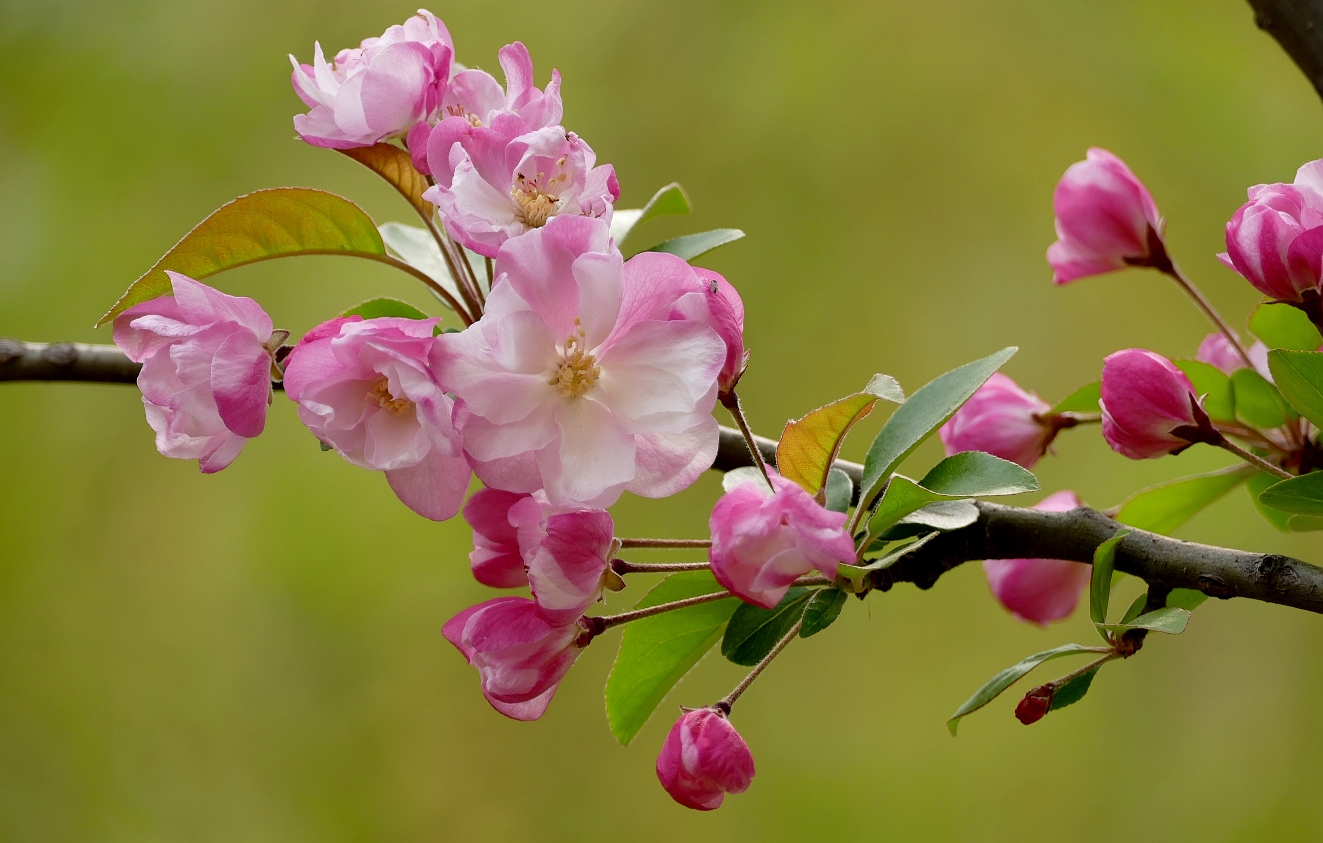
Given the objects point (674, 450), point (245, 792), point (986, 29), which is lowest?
point (245, 792)

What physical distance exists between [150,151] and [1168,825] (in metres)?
2.33

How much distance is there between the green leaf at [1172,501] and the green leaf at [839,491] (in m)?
0.24

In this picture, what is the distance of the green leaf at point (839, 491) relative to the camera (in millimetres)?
542

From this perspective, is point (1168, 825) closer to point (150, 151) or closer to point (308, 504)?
point (308, 504)

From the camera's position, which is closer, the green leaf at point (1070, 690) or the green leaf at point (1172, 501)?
the green leaf at point (1070, 690)

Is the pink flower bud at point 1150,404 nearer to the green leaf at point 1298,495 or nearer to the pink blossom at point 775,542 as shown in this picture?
the green leaf at point 1298,495

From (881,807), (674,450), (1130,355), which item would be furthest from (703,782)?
(881,807)

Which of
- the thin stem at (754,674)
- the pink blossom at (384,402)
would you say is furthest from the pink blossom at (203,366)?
the thin stem at (754,674)

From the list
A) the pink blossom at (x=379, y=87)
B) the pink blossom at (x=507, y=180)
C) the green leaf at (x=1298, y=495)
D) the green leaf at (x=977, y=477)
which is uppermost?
the pink blossom at (x=379, y=87)

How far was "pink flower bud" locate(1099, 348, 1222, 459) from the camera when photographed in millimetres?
519

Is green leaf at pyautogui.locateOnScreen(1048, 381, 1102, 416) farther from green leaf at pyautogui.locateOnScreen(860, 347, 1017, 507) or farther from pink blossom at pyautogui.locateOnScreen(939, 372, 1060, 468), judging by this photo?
green leaf at pyautogui.locateOnScreen(860, 347, 1017, 507)

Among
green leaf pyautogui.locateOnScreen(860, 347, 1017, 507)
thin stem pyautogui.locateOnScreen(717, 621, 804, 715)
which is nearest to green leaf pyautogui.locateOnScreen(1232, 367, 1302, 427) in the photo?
green leaf pyautogui.locateOnScreen(860, 347, 1017, 507)

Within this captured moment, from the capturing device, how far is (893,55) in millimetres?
2125

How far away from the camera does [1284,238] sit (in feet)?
1.56
